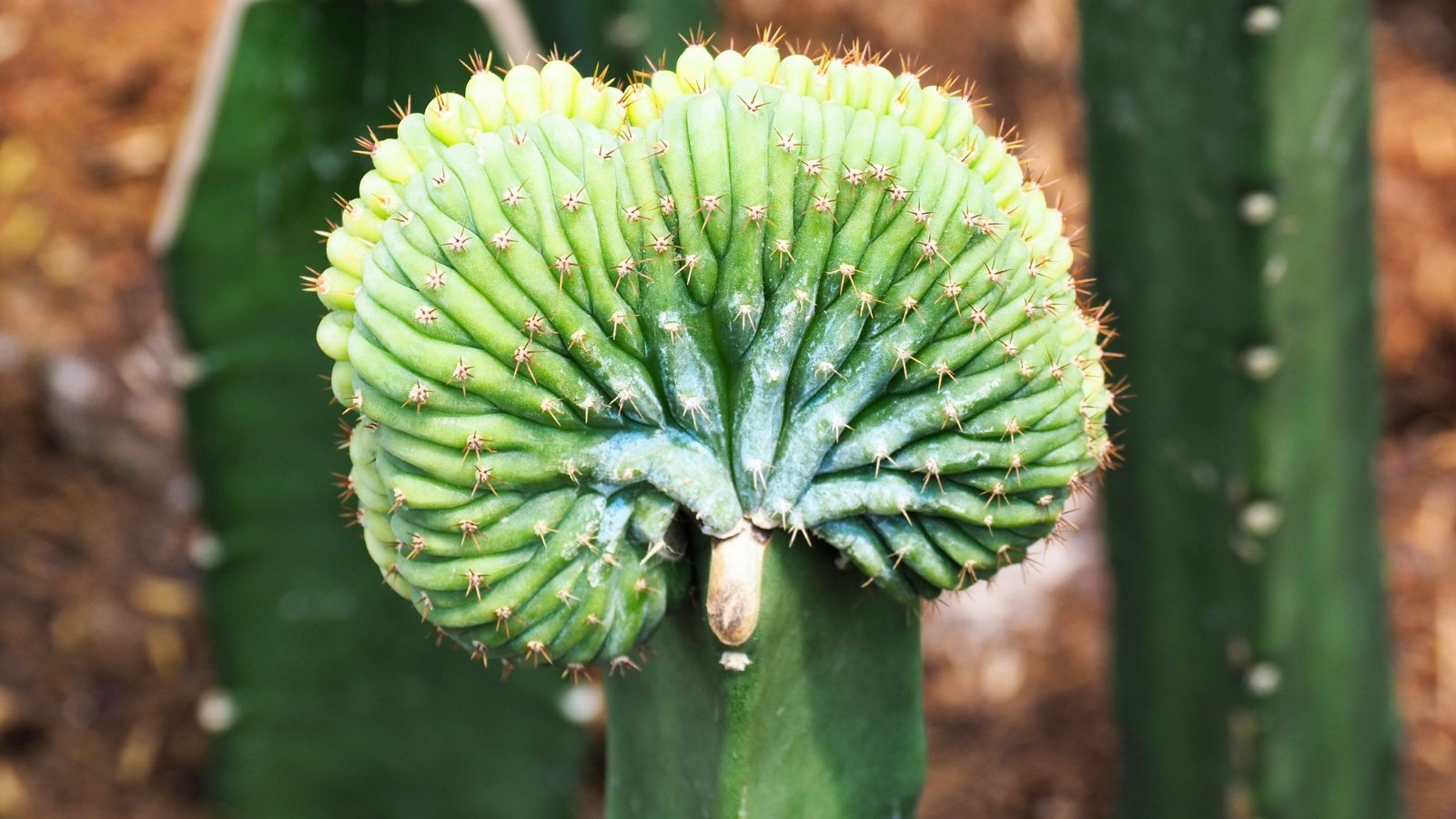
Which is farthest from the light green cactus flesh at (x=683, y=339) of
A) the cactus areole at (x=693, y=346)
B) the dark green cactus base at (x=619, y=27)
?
the dark green cactus base at (x=619, y=27)

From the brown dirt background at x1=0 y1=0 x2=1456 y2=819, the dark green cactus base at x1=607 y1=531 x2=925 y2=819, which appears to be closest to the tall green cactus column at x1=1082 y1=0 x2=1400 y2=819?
the brown dirt background at x1=0 y1=0 x2=1456 y2=819

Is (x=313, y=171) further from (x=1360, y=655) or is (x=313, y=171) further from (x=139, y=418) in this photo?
(x=1360, y=655)

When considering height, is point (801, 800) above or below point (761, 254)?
below

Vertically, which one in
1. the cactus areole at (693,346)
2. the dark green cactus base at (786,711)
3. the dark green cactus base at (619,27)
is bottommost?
the dark green cactus base at (786,711)

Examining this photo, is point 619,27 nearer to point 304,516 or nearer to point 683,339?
point 304,516

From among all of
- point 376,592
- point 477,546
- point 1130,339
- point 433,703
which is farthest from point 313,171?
point 477,546

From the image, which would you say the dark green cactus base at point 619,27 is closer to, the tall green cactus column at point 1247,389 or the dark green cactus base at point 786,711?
the tall green cactus column at point 1247,389
